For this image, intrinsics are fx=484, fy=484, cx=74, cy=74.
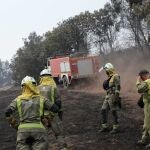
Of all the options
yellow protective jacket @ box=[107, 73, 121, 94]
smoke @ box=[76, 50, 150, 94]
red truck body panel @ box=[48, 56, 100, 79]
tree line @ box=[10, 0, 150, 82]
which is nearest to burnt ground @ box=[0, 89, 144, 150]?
yellow protective jacket @ box=[107, 73, 121, 94]

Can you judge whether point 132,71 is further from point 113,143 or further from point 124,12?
point 113,143

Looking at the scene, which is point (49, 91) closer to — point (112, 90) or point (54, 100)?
point (54, 100)

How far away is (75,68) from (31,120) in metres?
25.9

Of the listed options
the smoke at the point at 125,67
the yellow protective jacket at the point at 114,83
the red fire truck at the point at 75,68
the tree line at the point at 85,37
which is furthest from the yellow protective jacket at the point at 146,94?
the tree line at the point at 85,37

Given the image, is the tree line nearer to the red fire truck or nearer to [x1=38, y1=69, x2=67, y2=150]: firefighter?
the red fire truck

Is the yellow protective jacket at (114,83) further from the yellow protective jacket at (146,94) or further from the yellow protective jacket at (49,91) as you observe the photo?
the yellow protective jacket at (49,91)

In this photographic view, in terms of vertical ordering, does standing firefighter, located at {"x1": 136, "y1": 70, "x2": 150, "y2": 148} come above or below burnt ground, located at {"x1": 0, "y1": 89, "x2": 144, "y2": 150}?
above

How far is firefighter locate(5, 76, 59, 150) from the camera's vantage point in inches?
318

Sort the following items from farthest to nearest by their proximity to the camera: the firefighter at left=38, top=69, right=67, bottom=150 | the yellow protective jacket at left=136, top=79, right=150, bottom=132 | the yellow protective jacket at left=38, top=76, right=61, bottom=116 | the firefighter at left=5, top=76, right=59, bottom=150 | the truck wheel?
the truck wheel → the yellow protective jacket at left=38, top=76, right=61, bottom=116 → the firefighter at left=38, top=69, right=67, bottom=150 → the yellow protective jacket at left=136, top=79, right=150, bottom=132 → the firefighter at left=5, top=76, right=59, bottom=150

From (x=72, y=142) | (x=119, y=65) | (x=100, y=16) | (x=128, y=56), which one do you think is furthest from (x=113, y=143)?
(x=100, y=16)

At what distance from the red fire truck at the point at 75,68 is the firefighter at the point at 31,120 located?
2534 centimetres

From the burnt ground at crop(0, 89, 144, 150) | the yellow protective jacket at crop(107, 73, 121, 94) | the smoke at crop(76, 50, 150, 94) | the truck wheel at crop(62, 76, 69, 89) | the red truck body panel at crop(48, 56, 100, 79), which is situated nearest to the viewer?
the burnt ground at crop(0, 89, 144, 150)

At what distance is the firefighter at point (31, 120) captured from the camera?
8086mm

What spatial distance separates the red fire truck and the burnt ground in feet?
38.0
